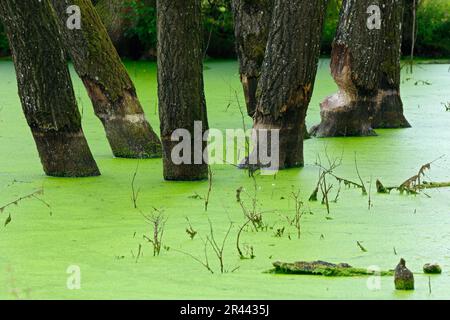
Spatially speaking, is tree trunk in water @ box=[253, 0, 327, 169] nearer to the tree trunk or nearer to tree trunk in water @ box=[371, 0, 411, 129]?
tree trunk in water @ box=[371, 0, 411, 129]

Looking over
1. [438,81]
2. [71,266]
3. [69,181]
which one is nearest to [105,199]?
[69,181]

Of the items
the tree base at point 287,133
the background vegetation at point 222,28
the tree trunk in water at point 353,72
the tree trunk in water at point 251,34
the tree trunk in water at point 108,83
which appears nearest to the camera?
the tree base at point 287,133

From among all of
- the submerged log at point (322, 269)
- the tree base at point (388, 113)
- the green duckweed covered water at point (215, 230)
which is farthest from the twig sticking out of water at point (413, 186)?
the tree base at point (388, 113)

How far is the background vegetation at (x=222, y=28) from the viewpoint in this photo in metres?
19.6

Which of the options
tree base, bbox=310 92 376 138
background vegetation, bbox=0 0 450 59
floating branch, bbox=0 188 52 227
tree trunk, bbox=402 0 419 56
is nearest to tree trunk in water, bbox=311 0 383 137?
tree base, bbox=310 92 376 138

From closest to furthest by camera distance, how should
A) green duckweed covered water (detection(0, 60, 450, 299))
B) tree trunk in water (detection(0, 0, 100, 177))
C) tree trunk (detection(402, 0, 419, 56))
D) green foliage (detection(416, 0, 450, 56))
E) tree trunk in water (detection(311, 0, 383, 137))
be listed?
green duckweed covered water (detection(0, 60, 450, 299)) → tree trunk in water (detection(0, 0, 100, 177)) → tree trunk in water (detection(311, 0, 383, 137)) → tree trunk (detection(402, 0, 419, 56)) → green foliage (detection(416, 0, 450, 56))

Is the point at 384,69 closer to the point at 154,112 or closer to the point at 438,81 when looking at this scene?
the point at 154,112

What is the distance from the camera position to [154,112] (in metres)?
13.0

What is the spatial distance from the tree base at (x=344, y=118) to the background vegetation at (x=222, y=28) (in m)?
8.24

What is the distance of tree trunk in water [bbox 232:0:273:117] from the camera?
1045 centimetres

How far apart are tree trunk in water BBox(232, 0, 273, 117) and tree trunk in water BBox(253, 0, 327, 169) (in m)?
1.51

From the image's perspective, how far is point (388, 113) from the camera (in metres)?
11.9

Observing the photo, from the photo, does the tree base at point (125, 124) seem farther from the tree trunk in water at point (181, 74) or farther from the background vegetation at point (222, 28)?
the background vegetation at point (222, 28)
